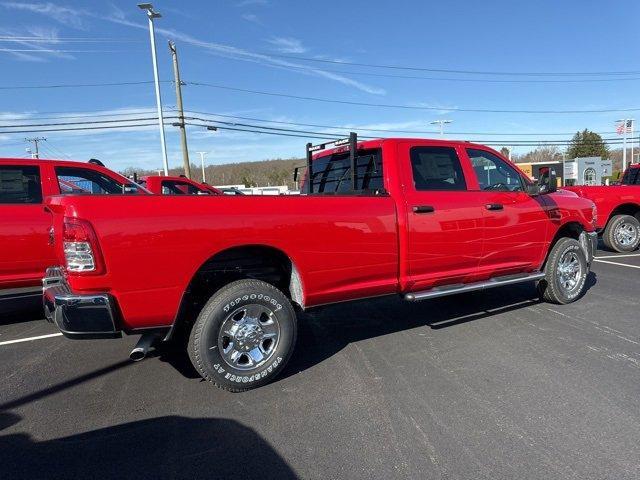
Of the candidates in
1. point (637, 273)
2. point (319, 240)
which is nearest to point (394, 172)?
point (319, 240)

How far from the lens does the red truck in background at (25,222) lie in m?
5.25

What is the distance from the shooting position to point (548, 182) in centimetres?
532

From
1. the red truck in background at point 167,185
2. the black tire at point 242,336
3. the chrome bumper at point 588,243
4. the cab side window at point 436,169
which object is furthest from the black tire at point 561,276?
the red truck in background at point 167,185

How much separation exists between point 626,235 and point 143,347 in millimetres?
10523

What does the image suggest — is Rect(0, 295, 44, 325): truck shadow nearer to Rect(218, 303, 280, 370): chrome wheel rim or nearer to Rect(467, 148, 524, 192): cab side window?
Rect(218, 303, 280, 370): chrome wheel rim

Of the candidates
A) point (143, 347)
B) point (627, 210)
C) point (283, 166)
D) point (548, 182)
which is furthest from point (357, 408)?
point (283, 166)

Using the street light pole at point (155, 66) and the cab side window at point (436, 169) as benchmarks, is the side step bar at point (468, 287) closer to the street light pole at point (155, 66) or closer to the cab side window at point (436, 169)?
the cab side window at point (436, 169)

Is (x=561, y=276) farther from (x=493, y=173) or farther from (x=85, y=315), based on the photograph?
(x=85, y=315)

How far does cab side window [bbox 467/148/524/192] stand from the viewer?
509cm

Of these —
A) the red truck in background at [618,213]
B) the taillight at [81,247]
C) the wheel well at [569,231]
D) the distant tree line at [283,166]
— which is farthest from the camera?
the distant tree line at [283,166]

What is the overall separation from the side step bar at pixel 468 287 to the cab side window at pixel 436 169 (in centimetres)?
104

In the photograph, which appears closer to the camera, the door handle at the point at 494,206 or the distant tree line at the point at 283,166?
the door handle at the point at 494,206

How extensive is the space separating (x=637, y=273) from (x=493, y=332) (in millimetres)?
4560

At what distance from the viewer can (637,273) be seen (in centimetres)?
757
